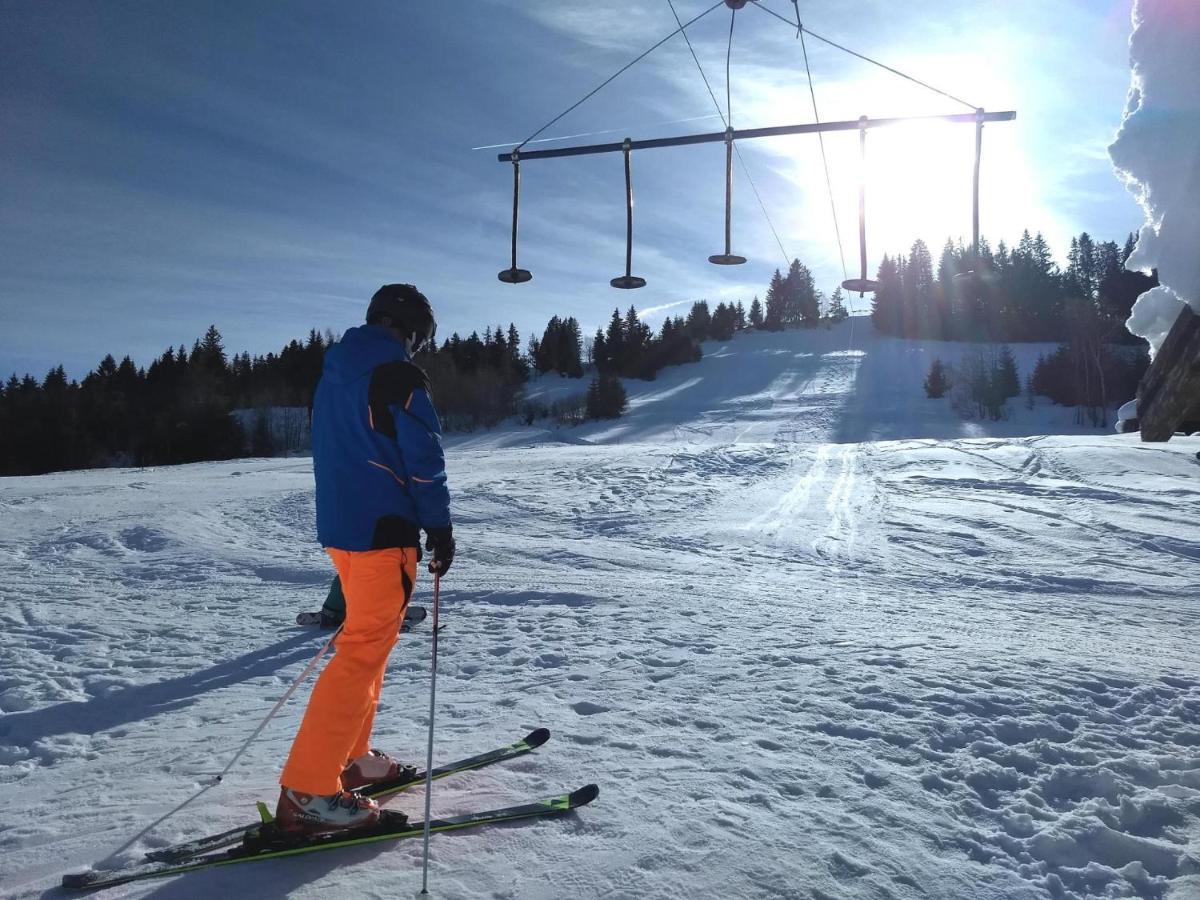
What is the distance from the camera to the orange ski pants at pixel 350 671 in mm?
2904

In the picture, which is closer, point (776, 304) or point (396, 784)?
point (396, 784)

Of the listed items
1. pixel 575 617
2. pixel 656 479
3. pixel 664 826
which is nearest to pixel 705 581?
pixel 575 617

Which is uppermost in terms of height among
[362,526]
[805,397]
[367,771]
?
[805,397]

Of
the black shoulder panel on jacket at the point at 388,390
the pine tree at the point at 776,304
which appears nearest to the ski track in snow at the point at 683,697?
the black shoulder panel on jacket at the point at 388,390

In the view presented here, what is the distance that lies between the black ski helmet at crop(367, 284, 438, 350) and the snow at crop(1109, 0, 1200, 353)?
2.95 meters

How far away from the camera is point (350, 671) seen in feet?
9.62

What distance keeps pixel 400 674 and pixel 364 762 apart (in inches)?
78.9

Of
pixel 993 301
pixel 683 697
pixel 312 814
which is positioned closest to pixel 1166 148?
pixel 683 697

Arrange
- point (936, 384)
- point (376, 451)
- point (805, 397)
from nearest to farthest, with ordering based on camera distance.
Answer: point (376, 451) → point (936, 384) → point (805, 397)

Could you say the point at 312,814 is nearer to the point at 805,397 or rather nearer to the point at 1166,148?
the point at 1166,148

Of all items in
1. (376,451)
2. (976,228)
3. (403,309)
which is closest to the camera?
(376,451)

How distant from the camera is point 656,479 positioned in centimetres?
1636

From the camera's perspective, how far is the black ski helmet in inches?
129

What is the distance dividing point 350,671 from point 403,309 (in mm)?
1573
